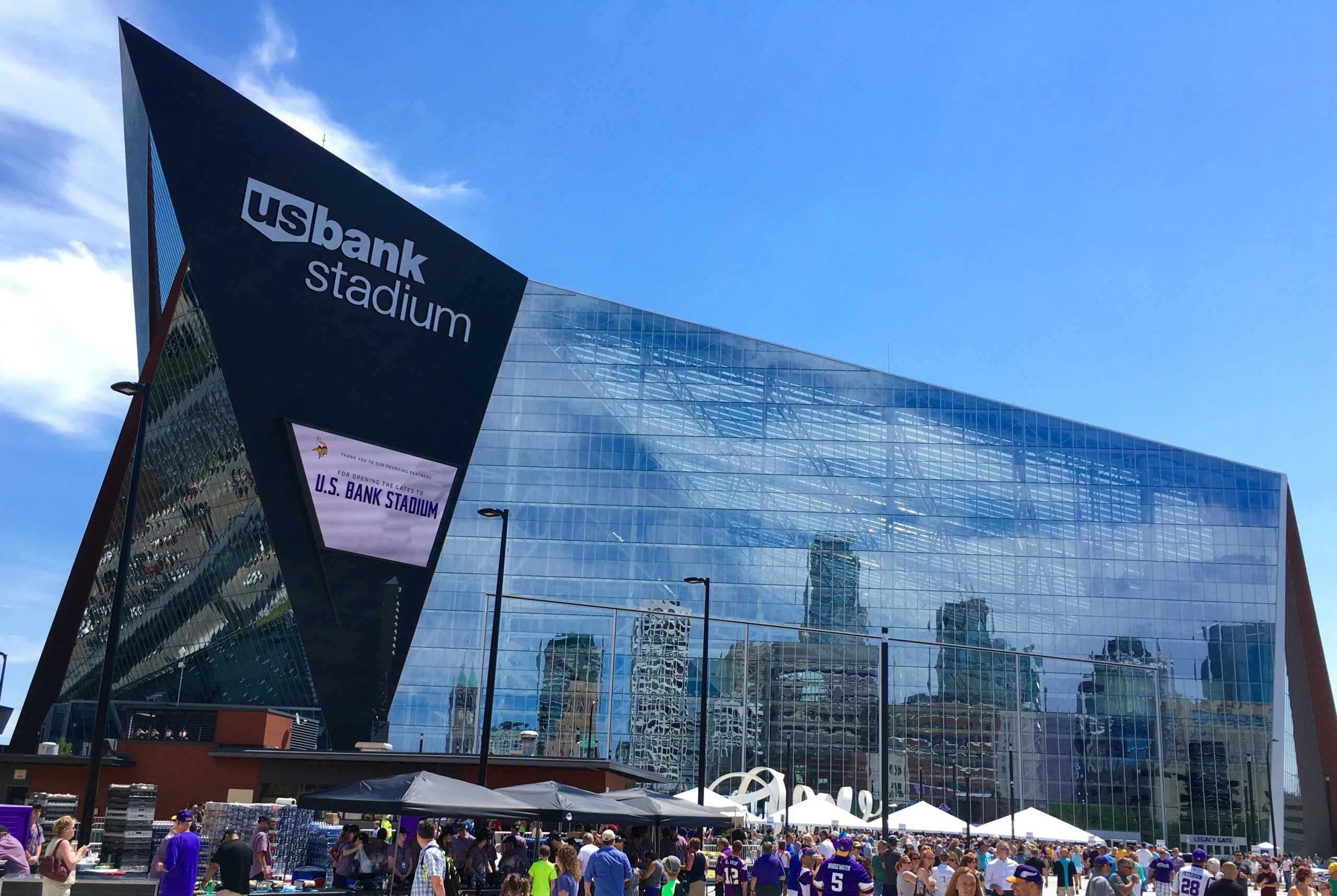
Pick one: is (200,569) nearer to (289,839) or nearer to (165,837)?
(289,839)

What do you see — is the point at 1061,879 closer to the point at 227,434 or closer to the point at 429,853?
the point at 429,853

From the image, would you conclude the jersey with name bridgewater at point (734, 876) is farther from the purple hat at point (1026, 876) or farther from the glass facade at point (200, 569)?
the glass facade at point (200, 569)

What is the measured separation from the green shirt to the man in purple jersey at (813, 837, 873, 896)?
148 inches

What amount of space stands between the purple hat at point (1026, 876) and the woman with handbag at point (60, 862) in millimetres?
10115

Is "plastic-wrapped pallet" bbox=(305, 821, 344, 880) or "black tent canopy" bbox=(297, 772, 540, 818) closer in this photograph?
"black tent canopy" bbox=(297, 772, 540, 818)

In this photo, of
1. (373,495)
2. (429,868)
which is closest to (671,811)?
(429,868)

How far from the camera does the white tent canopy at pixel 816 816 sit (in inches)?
1553

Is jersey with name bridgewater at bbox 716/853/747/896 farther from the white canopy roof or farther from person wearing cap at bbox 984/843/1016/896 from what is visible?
the white canopy roof

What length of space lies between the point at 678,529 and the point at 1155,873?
132ft

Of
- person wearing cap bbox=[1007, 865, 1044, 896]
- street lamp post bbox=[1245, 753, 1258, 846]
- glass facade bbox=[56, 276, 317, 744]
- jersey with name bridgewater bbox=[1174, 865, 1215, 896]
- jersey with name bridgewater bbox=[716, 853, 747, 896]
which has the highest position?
glass facade bbox=[56, 276, 317, 744]

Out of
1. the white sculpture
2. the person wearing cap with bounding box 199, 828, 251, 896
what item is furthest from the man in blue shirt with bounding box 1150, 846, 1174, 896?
the white sculpture

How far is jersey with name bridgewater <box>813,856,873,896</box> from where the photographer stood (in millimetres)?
15227

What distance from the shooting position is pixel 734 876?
18422mm

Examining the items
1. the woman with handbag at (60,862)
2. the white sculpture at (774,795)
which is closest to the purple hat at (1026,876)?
the woman with handbag at (60,862)
